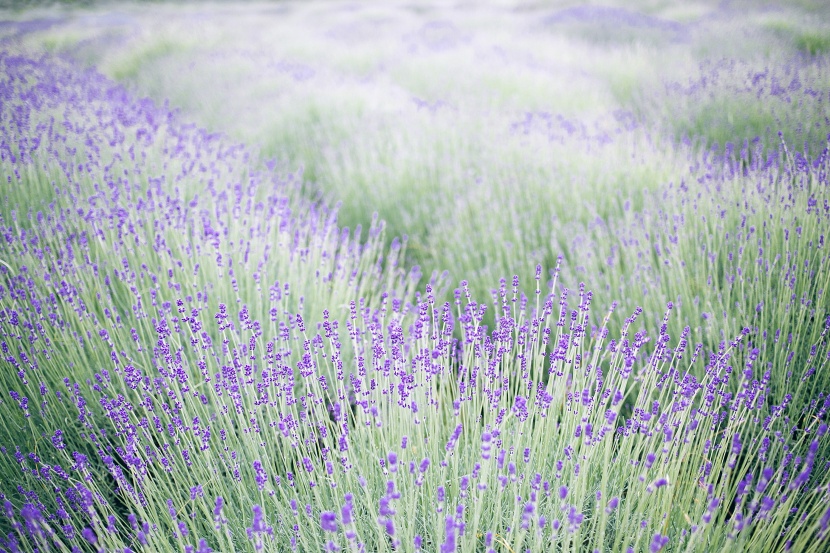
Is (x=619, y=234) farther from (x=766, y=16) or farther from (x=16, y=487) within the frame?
(x=766, y=16)

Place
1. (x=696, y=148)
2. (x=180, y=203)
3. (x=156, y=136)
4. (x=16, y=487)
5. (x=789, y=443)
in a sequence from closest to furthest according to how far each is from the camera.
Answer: (x=16, y=487)
(x=789, y=443)
(x=180, y=203)
(x=156, y=136)
(x=696, y=148)

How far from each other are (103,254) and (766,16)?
855 centimetres

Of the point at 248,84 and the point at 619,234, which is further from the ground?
the point at 248,84

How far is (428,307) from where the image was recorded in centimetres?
266

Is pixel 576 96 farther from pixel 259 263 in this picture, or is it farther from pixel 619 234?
pixel 259 263

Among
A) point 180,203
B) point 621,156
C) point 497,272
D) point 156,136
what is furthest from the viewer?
point 156,136

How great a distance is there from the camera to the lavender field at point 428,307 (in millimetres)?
1311

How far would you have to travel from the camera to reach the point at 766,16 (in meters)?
7.00

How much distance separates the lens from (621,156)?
3426 millimetres

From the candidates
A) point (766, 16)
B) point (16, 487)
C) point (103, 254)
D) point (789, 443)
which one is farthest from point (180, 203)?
point (766, 16)

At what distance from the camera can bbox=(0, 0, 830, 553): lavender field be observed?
1311 mm

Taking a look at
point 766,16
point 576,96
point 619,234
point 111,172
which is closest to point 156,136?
point 111,172

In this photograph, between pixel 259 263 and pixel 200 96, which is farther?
pixel 200 96

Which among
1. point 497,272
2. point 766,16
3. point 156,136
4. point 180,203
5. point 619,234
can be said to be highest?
point 766,16
